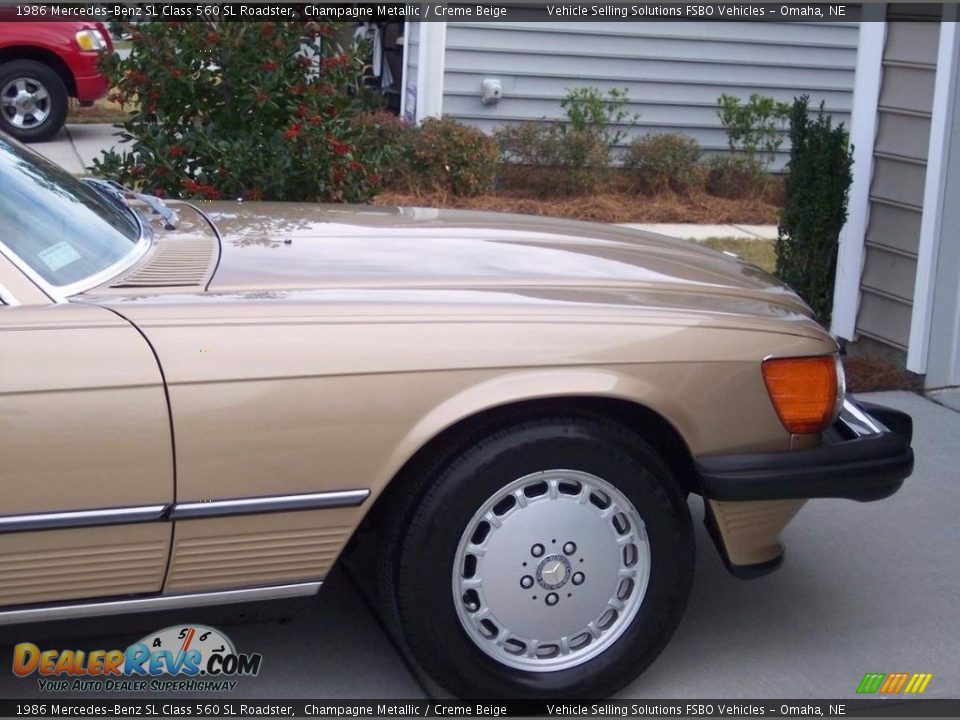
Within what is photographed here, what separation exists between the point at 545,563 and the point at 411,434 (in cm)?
52

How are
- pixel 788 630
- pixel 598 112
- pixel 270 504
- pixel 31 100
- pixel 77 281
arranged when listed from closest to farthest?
1. pixel 270 504
2. pixel 77 281
3. pixel 788 630
4. pixel 598 112
5. pixel 31 100

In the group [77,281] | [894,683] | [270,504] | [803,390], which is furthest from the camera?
[894,683]

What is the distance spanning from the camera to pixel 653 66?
451 inches

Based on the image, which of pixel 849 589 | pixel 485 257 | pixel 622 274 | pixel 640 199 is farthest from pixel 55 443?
pixel 640 199

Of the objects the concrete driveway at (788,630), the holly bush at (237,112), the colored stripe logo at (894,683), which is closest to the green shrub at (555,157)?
the holly bush at (237,112)

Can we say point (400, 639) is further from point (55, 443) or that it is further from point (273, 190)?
point (273, 190)

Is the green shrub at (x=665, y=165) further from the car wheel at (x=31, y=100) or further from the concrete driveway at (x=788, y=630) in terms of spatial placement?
the concrete driveway at (x=788, y=630)

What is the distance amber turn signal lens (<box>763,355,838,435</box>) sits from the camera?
128 inches

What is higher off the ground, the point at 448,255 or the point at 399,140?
the point at 399,140

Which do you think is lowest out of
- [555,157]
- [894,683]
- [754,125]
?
[894,683]

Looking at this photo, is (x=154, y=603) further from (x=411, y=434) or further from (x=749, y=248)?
(x=749, y=248)

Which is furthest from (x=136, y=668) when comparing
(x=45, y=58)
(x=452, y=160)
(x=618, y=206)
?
(x=45, y=58)

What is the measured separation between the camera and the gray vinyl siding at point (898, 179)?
6215 mm

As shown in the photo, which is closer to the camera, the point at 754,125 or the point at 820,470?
the point at 820,470
